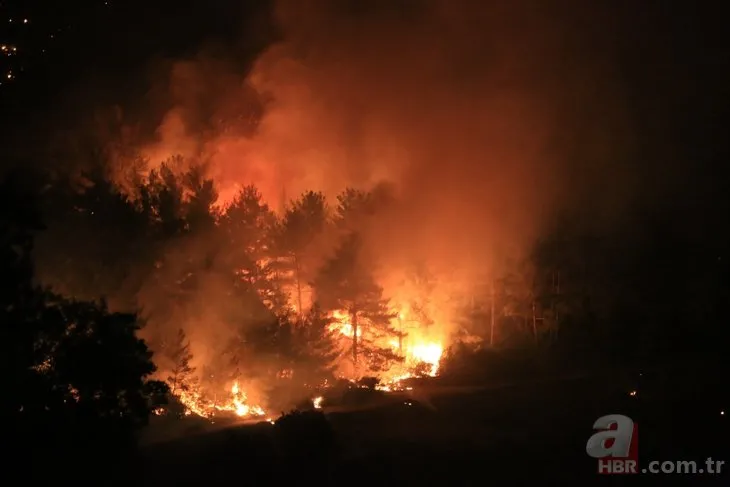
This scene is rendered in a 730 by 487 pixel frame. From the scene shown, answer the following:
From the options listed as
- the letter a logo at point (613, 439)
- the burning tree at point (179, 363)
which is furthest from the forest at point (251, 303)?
the letter a logo at point (613, 439)

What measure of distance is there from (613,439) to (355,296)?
13.6 meters

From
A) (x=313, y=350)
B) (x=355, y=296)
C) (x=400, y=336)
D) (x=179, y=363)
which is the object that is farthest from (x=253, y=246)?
(x=179, y=363)

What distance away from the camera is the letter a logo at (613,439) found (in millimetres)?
20297

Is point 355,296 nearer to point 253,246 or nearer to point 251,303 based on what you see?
point 253,246

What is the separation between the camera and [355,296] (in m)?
→ 31.8

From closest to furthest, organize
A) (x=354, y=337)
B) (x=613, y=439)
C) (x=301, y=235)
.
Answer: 1. (x=613, y=439)
2. (x=354, y=337)
3. (x=301, y=235)

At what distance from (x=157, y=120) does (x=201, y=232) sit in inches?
898

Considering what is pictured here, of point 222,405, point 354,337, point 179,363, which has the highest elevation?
point 354,337

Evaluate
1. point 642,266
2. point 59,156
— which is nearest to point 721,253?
point 642,266

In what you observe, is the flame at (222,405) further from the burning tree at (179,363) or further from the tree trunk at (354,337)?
the tree trunk at (354,337)

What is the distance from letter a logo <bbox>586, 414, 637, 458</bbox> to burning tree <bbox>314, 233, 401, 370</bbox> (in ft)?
35.8

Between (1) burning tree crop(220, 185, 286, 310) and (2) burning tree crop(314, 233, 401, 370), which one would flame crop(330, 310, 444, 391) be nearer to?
(2) burning tree crop(314, 233, 401, 370)

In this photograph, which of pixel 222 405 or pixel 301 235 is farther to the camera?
pixel 301 235

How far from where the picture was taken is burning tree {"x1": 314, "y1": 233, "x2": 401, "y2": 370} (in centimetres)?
3166
